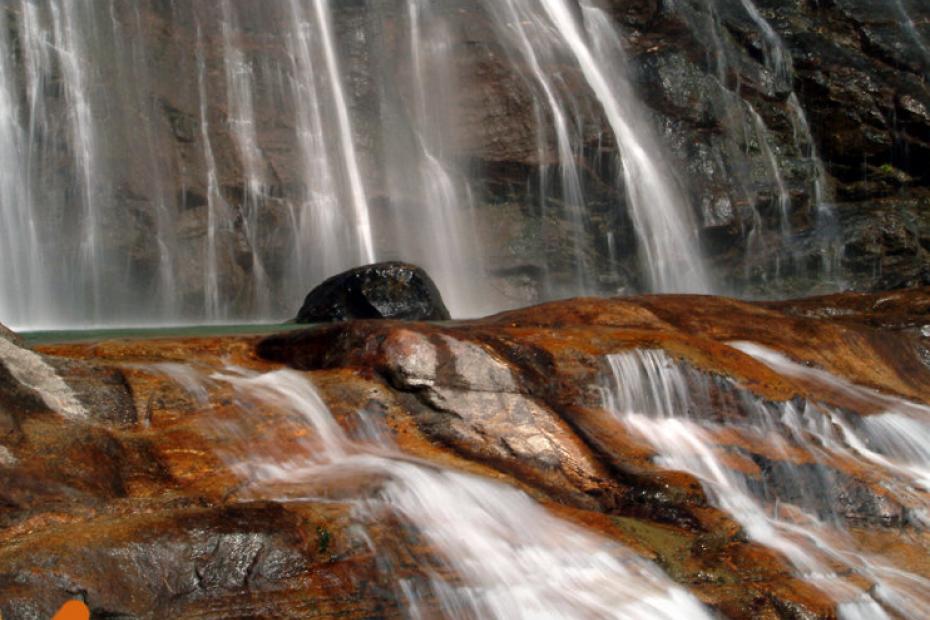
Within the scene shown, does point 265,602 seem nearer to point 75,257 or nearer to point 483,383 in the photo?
point 483,383

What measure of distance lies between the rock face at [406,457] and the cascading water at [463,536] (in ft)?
0.11

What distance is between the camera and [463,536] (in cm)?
583

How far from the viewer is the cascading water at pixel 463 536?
5348 millimetres

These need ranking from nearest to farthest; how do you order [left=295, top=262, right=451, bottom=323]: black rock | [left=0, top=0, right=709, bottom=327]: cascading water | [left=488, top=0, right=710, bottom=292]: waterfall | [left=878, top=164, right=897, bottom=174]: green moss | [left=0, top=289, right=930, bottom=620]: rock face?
1. [left=0, top=289, right=930, bottom=620]: rock face
2. [left=295, top=262, right=451, bottom=323]: black rock
3. [left=0, top=0, right=709, bottom=327]: cascading water
4. [left=488, top=0, right=710, bottom=292]: waterfall
5. [left=878, top=164, right=897, bottom=174]: green moss

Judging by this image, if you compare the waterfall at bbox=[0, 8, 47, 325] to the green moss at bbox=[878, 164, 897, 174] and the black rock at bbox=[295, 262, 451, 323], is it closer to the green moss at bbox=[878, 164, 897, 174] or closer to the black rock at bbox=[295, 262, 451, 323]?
the black rock at bbox=[295, 262, 451, 323]

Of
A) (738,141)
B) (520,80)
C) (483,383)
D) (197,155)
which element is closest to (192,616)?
(483,383)

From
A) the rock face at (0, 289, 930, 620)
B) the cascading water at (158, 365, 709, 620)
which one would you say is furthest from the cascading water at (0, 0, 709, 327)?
the cascading water at (158, 365, 709, 620)

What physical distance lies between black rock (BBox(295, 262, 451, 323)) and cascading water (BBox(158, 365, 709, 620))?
746 cm

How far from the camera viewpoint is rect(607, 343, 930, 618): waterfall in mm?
6512

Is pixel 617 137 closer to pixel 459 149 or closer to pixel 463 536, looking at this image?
pixel 459 149

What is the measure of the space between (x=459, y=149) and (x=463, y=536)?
16.6 m

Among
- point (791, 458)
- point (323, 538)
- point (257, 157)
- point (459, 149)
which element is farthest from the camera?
point (459, 149)

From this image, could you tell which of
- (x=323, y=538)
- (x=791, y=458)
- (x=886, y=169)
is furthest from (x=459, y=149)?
(x=323, y=538)

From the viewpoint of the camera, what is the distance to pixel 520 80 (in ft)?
72.7
